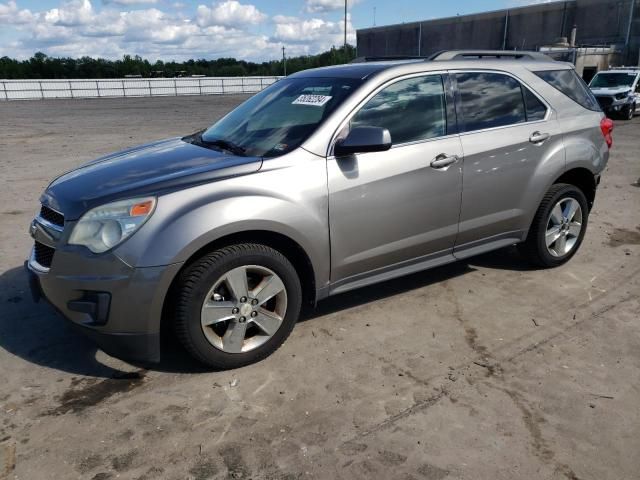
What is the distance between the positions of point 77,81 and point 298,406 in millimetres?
43058

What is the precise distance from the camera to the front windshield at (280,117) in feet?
11.9

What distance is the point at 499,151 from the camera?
13.8 ft

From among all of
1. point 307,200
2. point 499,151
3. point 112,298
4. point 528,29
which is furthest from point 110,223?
point 528,29

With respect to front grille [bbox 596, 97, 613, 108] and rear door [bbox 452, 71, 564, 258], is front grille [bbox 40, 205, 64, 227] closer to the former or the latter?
rear door [bbox 452, 71, 564, 258]

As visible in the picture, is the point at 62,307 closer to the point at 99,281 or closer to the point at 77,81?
the point at 99,281

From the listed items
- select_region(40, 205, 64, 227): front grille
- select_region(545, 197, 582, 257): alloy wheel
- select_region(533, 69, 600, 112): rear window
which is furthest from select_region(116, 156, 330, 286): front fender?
select_region(533, 69, 600, 112): rear window

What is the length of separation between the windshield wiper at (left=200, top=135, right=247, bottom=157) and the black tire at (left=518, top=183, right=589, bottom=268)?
2.59 metres

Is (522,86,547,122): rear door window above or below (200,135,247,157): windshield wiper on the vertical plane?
above

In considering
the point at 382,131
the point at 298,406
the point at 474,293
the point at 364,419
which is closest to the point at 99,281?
the point at 298,406

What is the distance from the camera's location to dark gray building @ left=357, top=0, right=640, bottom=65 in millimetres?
39469

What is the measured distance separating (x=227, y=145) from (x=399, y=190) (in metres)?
1.25

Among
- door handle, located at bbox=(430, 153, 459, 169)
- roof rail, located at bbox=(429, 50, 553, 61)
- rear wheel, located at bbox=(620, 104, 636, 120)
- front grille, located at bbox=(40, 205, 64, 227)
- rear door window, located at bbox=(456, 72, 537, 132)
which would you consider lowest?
rear wheel, located at bbox=(620, 104, 636, 120)

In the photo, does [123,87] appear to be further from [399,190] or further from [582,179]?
[399,190]

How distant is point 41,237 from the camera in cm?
330
